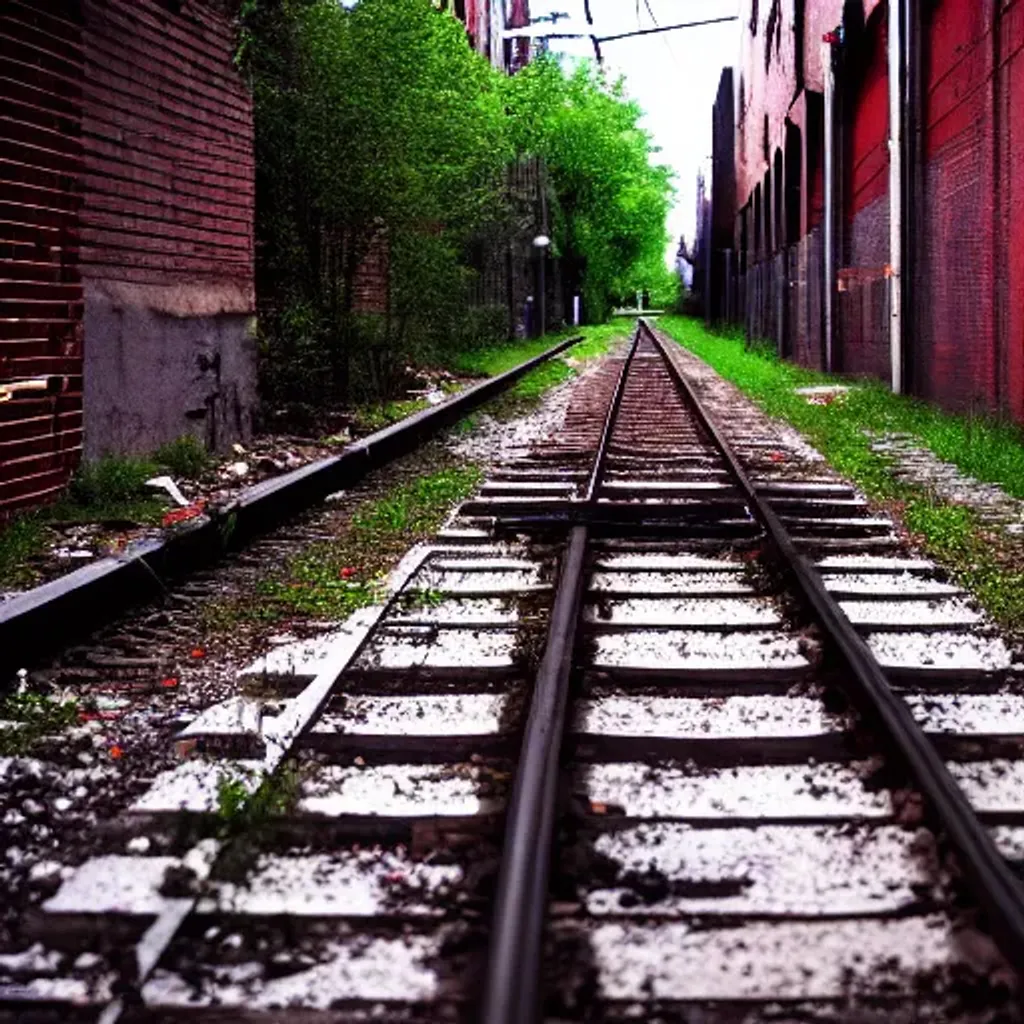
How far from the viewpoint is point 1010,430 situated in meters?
10.9

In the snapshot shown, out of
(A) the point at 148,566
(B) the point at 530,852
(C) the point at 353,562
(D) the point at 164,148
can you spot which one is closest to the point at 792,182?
(D) the point at 164,148

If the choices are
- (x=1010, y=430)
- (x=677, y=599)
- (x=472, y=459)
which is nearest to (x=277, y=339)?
(x=472, y=459)

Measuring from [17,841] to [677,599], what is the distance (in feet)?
9.72

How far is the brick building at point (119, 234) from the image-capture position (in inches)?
270

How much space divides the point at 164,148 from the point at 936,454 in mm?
6006

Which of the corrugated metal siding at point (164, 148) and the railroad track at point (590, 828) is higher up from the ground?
the corrugated metal siding at point (164, 148)

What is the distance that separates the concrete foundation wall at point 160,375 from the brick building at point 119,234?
0.02 m

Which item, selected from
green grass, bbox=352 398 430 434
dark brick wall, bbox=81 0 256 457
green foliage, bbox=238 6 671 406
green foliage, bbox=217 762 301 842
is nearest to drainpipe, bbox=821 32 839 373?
green foliage, bbox=238 6 671 406

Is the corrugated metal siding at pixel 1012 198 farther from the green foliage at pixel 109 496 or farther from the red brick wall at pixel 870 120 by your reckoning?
the green foliage at pixel 109 496

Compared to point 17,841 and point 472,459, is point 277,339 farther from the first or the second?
point 17,841

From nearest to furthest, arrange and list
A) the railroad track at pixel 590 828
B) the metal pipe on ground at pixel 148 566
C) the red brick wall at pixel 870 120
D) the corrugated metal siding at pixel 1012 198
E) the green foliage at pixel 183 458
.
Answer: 1. the railroad track at pixel 590 828
2. the metal pipe on ground at pixel 148 566
3. the green foliage at pixel 183 458
4. the corrugated metal siding at pixel 1012 198
5. the red brick wall at pixel 870 120

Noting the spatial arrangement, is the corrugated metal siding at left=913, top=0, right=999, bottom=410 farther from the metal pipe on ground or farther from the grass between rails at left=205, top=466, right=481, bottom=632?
the metal pipe on ground

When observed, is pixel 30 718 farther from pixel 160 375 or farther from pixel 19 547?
pixel 160 375

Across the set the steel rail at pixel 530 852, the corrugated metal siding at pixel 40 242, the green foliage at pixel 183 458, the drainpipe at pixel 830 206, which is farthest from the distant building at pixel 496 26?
the steel rail at pixel 530 852
